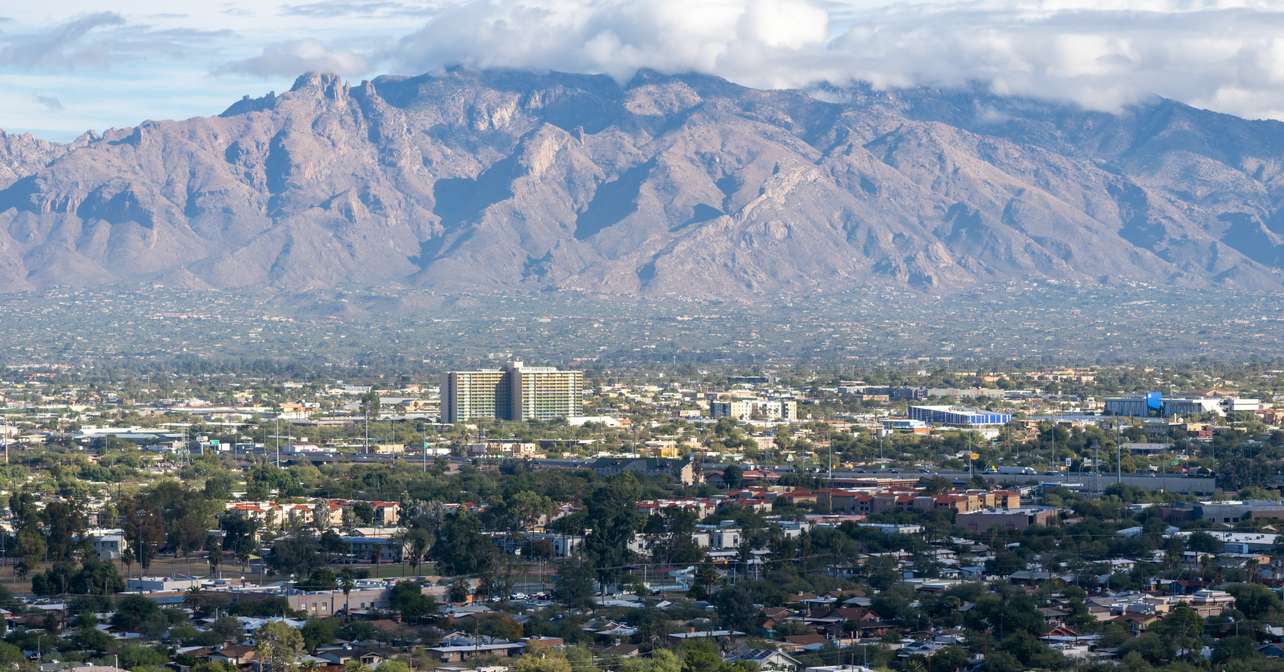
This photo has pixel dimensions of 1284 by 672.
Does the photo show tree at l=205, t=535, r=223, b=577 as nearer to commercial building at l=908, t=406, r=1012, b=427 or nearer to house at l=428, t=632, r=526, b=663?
A: house at l=428, t=632, r=526, b=663

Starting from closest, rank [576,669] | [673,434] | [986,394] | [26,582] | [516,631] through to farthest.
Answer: [576,669], [516,631], [26,582], [673,434], [986,394]

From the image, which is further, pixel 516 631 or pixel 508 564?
pixel 508 564

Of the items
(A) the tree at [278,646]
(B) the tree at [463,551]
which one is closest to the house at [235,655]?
(A) the tree at [278,646]

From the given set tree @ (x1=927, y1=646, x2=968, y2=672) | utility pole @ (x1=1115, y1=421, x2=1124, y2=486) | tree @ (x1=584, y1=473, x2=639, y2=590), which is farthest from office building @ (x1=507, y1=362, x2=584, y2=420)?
tree @ (x1=927, y1=646, x2=968, y2=672)

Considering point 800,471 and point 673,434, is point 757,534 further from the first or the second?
point 673,434

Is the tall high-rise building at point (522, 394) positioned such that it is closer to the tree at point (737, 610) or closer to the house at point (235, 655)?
the tree at point (737, 610)

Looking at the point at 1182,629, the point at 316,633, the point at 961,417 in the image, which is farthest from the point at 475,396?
the point at 1182,629

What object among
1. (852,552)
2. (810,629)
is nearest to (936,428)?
(852,552)
